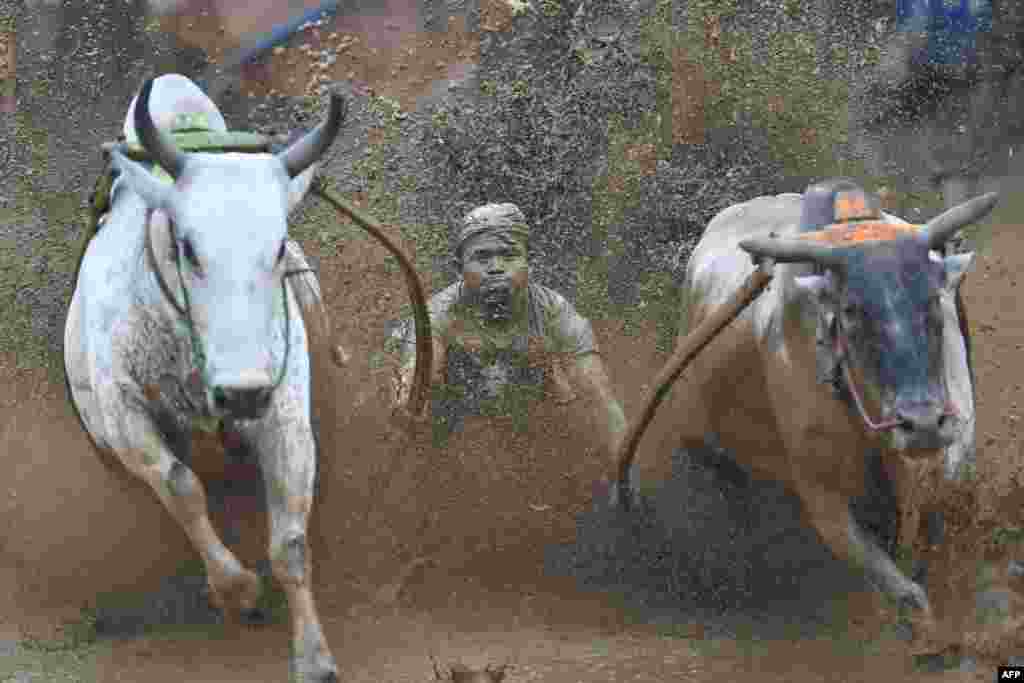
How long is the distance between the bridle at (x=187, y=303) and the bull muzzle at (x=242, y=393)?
152 mm

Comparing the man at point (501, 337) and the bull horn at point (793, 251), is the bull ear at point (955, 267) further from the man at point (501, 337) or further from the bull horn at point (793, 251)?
the man at point (501, 337)

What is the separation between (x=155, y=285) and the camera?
6.79 m

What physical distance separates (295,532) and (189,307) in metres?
0.72

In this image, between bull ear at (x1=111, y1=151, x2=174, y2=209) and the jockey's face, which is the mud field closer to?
the jockey's face

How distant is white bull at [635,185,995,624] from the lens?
643 centimetres

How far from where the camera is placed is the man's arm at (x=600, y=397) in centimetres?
809

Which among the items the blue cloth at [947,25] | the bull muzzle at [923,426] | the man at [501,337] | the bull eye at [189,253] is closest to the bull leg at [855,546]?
the bull muzzle at [923,426]

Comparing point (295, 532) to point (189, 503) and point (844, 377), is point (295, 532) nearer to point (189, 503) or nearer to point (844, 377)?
point (189, 503)

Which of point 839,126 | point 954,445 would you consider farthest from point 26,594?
point 839,126

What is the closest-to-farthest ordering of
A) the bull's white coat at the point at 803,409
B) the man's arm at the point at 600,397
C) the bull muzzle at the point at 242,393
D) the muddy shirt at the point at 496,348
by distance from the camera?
the bull muzzle at the point at 242,393 → the bull's white coat at the point at 803,409 → the man's arm at the point at 600,397 → the muddy shirt at the point at 496,348

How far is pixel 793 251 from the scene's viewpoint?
265 inches

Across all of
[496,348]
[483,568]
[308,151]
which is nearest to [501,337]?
[496,348]

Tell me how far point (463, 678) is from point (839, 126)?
414 centimetres

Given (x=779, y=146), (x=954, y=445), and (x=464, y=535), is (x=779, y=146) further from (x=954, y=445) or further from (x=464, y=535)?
(x=954, y=445)
